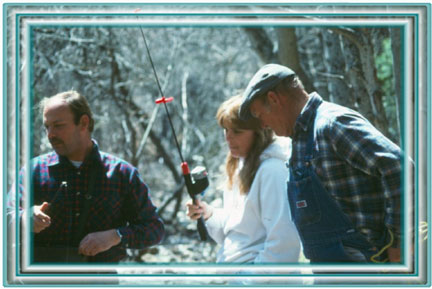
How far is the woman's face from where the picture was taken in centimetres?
300

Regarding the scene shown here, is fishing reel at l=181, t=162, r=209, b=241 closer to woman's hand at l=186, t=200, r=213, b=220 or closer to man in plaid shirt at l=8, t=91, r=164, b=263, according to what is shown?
woman's hand at l=186, t=200, r=213, b=220

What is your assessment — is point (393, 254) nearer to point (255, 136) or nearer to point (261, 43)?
point (255, 136)

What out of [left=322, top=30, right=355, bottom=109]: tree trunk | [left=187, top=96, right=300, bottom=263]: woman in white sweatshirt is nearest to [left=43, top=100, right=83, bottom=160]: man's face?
[left=187, top=96, right=300, bottom=263]: woman in white sweatshirt

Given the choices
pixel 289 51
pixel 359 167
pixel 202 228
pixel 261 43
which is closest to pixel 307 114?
pixel 359 167

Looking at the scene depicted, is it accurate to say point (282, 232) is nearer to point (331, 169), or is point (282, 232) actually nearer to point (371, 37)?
point (331, 169)

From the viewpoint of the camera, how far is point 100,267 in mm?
→ 2902

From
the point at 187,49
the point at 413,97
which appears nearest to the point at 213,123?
the point at 187,49

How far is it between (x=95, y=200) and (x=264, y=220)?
0.87 meters

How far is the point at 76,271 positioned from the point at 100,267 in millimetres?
121

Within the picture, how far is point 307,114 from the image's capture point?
2.53 meters

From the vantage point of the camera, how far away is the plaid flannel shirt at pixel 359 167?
228 centimetres

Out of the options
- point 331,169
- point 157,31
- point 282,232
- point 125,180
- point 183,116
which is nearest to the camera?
point 331,169

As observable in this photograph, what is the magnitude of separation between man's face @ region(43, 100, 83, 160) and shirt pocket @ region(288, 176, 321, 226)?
3.80ft

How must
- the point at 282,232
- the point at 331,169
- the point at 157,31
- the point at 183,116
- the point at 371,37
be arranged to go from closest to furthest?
the point at 331,169, the point at 282,232, the point at 371,37, the point at 157,31, the point at 183,116
